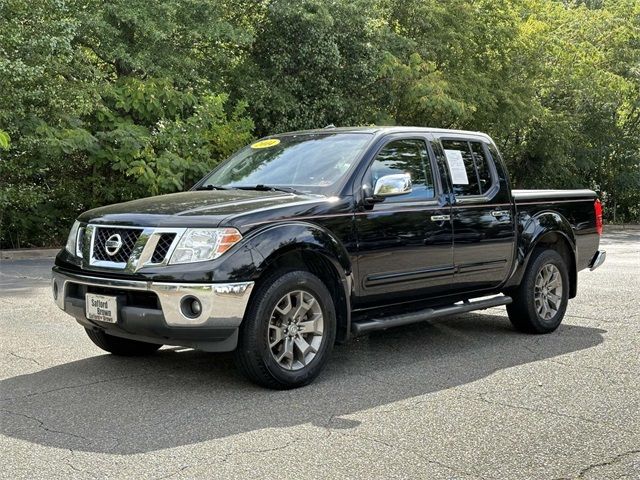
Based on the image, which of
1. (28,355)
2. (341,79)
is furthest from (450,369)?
(341,79)

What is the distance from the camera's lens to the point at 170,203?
596 cm

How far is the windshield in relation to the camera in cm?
643

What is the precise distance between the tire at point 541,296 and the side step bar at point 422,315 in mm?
279

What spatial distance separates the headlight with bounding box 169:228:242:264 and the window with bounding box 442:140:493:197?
244cm

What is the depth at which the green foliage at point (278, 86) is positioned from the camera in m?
16.8

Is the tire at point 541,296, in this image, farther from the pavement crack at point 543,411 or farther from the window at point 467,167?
the pavement crack at point 543,411

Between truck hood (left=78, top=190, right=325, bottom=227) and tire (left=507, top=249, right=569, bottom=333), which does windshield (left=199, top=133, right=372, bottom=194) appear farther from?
tire (left=507, top=249, right=569, bottom=333)

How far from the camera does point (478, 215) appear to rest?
23.6 ft

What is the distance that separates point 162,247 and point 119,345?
4.83 ft

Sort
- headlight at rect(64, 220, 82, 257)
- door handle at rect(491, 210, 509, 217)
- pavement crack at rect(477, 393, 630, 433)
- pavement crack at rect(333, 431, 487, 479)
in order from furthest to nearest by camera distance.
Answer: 1. door handle at rect(491, 210, 509, 217)
2. headlight at rect(64, 220, 82, 257)
3. pavement crack at rect(477, 393, 630, 433)
4. pavement crack at rect(333, 431, 487, 479)

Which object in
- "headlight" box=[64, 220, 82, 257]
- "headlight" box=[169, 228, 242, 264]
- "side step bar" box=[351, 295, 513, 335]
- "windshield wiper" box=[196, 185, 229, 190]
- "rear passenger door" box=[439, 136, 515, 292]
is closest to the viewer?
"headlight" box=[169, 228, 242, 264]

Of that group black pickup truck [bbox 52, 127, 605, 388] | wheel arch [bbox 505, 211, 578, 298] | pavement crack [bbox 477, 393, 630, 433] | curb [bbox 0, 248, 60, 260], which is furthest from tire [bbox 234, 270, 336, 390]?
curb [bbox 0, 248, 60, 260]

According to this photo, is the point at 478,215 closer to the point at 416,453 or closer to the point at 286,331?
the point at 286,331

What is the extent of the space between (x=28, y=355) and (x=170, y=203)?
1.82m
